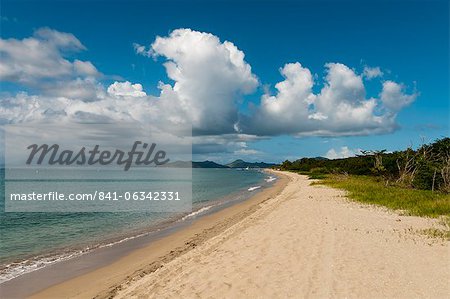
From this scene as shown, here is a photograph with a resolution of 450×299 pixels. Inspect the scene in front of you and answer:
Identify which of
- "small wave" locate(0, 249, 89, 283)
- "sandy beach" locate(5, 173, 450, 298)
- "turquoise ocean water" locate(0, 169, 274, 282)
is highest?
"sandy beach" locate(5, 173, 450, 298)

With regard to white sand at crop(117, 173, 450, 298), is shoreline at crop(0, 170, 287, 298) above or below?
below

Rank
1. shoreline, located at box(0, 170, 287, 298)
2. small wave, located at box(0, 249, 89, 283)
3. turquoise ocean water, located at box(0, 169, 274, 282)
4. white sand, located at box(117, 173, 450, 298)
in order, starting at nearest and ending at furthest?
white sand, located at box(117, 173, 450, 298), shoreline, located at box(0, 170, 287, 298), small wave, located at box(0, 249, 89, 283), turquoise ocean water, located at box(0, 169, 274, 282)

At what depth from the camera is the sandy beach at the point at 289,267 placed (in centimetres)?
901

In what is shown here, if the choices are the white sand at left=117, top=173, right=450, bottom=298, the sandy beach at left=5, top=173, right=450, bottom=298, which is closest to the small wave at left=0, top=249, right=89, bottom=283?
the sandy beach at left=5, top=173, right=450, bottom=298

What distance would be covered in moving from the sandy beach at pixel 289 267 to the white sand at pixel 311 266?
0.03 meters

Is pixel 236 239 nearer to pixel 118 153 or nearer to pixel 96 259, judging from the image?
pixel 96 259

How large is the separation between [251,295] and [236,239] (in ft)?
22.2

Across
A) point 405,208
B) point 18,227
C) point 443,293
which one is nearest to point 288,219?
point 405,208

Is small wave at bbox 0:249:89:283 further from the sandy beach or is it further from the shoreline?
the sandy beach

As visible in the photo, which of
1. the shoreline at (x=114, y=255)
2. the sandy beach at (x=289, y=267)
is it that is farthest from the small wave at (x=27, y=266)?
the sandy beach at (x=289, y=267)

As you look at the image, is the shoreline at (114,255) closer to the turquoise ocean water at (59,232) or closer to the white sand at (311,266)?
the turquoise ocean water at (59,232)

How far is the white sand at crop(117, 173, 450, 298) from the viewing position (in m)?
8.91

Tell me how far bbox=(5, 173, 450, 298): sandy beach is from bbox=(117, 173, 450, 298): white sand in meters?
0.03

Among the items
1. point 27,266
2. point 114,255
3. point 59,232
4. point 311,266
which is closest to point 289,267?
point 311,266
